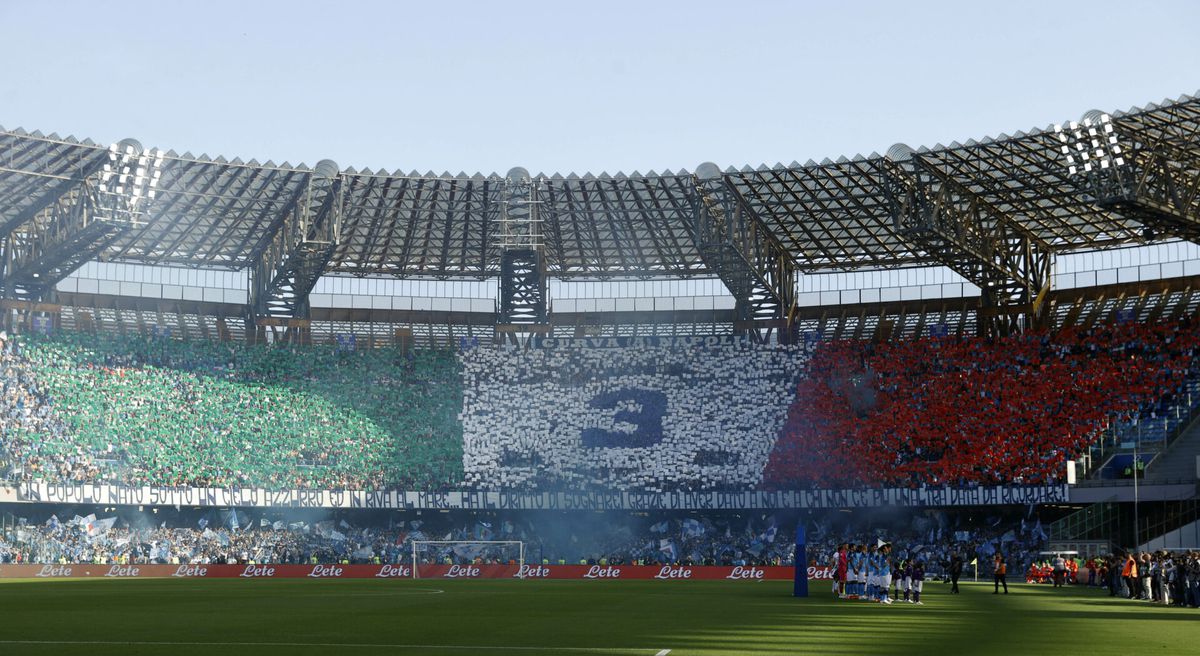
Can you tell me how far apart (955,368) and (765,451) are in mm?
11330

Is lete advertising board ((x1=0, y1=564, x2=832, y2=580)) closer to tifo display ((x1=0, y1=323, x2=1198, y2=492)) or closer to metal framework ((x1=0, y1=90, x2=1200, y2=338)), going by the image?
tifo display ((x1=0, y1=323, x2=1198, y2=492))

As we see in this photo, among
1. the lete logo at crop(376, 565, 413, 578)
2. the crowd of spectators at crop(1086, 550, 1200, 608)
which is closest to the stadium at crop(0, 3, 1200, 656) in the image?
the lete logo at crop(376, 565, 413, 578)

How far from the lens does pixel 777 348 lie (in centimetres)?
7525

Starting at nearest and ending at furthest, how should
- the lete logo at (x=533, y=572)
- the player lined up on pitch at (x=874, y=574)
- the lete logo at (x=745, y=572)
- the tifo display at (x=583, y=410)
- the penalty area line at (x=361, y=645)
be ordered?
the penalty area line at (x=361, y=645)
the player lined up on pitch at (x=874, y=574)
the lete logo at (x=745, y=572)
the lete logo at (x=533, y=572)
the tifo display at (x=583, y=410)

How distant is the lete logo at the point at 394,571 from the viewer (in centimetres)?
5850

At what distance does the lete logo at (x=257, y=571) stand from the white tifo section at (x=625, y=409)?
1333 cm

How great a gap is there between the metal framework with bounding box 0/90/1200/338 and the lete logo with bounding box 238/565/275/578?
16153 millimetres

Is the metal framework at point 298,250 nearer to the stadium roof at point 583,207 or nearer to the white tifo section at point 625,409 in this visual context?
the stadium roof at point 583,207

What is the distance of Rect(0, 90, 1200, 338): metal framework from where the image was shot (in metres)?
58.3

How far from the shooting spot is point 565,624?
1006 inches

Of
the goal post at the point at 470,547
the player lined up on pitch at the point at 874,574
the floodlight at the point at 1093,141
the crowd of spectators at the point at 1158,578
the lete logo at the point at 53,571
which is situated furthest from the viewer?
the goal post at the point at 470,547

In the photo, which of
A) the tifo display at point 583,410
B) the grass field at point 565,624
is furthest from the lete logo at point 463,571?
the grass field at point 565,624

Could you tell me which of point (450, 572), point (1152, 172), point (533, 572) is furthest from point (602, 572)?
point (1152, 172)

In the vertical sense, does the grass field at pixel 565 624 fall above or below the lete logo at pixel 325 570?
above
